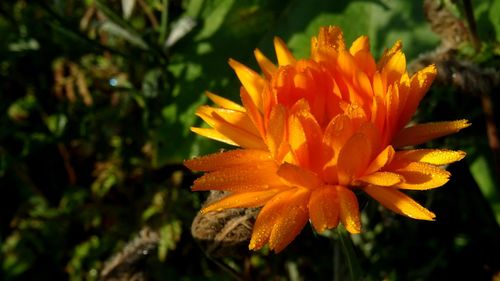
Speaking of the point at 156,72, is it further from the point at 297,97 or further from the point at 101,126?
the point at 297,97

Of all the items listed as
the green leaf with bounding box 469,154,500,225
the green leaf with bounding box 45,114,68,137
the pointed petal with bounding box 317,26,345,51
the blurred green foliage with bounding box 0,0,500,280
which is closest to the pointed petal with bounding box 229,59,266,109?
the pointed petal with bounding box 317,26,345,51

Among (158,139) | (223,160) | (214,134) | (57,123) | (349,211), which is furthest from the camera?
(57,123)

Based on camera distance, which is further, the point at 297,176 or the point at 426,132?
the point at 426,132

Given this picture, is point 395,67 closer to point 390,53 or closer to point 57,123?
point 390,53

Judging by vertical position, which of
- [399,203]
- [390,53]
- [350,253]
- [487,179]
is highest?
[390,53]

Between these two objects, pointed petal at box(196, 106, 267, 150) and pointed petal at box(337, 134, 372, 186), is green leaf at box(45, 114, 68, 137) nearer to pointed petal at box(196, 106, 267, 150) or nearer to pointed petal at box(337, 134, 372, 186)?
pointed petal at box(196, 106, 267, 150)

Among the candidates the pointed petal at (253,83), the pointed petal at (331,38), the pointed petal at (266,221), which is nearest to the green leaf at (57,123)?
the pointed petal at (253,83)

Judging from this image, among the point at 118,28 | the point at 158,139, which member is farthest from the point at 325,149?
the point at 118,28
